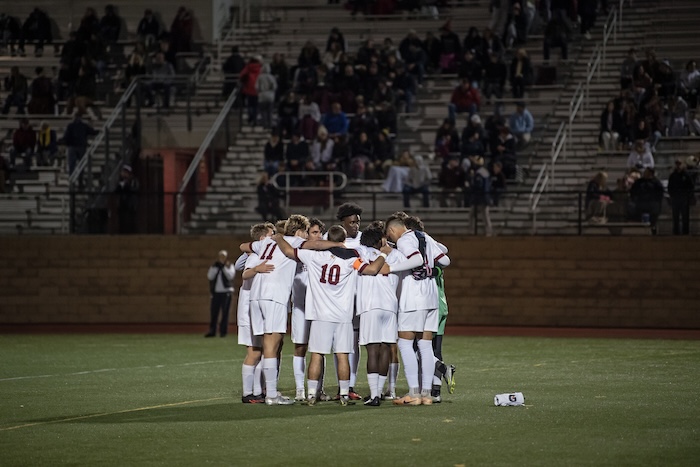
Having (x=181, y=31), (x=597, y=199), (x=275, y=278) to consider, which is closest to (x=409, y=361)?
(x=275, y=278)

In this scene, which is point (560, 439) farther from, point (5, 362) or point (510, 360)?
point (5, 362)

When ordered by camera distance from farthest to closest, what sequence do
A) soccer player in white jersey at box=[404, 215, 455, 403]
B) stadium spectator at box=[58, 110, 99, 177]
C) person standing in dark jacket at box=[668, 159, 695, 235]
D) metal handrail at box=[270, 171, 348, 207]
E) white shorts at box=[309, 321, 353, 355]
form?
1. stadium spectator at box=[58, 110, 99, 177]
2. metal handrail at box=[270, 171, 348, 207]
3. person standing in dark jacket at box=[668, 159, 695, 235]
4. soccer player in white jersey at box=[404, 215, 455, 403]
5. white shorts at box=[309, 321, 353, 355]

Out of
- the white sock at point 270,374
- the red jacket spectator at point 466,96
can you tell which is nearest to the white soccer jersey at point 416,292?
the white sock at point 270,374

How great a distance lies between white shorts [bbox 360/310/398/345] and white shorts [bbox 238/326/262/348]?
1339 millimetres

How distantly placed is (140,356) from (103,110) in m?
14.2

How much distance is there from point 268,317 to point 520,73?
63.9 ft

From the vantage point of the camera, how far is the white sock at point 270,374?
14.3 metres

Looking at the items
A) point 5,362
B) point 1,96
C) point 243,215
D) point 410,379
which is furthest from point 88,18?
point 410,379

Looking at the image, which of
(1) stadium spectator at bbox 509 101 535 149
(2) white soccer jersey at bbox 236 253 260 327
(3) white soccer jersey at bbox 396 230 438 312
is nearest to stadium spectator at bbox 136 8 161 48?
(1) stadium spectator at bbox 509 101 535 149

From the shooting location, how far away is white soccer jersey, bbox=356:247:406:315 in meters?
14.2

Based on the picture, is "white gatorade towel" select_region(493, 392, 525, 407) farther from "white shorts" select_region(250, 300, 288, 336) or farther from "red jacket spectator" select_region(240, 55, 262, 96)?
"red jacket spectator" select_region(240, 55, 262, 96)

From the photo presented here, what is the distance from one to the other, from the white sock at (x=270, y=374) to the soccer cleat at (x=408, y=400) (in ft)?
4.65

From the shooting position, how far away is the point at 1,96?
36.4 metres

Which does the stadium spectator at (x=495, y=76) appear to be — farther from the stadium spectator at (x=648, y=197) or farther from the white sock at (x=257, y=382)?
the white sock at (x=257, y=382)
